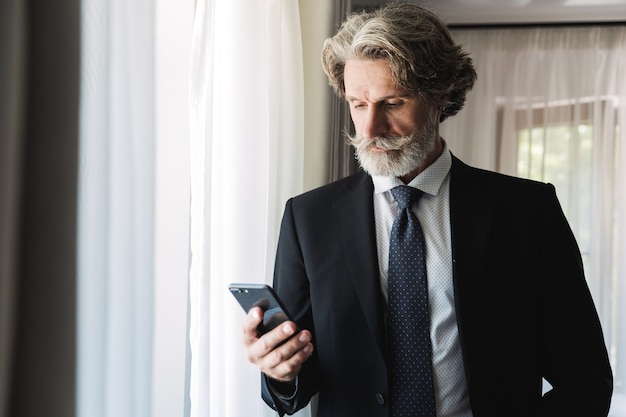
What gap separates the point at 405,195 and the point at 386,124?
156mm

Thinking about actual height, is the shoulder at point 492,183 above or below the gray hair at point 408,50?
below

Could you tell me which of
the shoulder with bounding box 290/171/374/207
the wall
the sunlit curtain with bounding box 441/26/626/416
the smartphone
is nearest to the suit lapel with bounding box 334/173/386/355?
the shoulder with bounding box 290/171/374/207

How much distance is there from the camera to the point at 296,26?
212 centimetres

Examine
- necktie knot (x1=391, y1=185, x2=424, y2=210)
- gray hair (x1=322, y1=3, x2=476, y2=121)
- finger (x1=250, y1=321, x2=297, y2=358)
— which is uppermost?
gray hair (x1=322, y1=3, x2=476, y2=121)

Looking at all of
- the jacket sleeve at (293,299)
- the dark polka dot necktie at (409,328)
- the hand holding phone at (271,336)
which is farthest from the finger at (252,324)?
the dark polka dot necktie at (409,328)

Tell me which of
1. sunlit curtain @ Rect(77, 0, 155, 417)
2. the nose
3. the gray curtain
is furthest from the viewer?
the nose

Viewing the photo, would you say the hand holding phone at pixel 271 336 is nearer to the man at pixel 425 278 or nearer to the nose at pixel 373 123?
the man at pixel 425 278

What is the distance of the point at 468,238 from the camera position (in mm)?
1389

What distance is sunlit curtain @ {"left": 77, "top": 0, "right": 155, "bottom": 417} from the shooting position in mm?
1035

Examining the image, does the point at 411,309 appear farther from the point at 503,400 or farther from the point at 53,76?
the point at 53,76

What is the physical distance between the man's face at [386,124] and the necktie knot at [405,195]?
3cm

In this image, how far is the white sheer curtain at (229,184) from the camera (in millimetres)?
1544

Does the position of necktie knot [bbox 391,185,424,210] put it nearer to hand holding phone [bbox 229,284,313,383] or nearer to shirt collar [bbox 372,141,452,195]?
shirt collar [bbox 372,141,452,195]

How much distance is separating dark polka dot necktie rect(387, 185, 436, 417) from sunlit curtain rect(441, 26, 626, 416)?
142 inches
